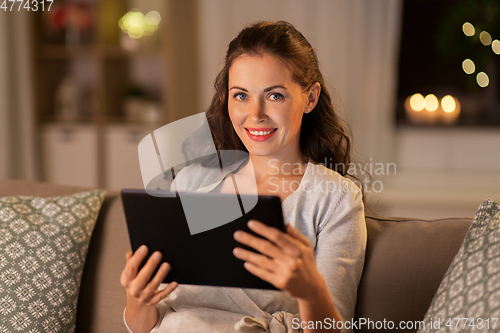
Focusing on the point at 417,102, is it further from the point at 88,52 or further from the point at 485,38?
the point at 88,52

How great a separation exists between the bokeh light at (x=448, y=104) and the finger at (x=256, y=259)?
114 inches

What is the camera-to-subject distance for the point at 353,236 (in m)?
1.01

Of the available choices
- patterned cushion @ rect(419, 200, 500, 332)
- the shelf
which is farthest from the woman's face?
the shelf

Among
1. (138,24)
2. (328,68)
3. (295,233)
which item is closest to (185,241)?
(295,233)

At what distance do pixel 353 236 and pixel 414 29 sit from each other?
264cm

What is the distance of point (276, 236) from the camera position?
75 centimetres

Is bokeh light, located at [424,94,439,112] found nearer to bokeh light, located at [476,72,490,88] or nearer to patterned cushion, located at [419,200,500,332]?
bokeh light, located at [476,72,490,88]

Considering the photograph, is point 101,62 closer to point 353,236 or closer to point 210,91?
point 210,91

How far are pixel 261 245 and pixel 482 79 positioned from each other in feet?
9.75

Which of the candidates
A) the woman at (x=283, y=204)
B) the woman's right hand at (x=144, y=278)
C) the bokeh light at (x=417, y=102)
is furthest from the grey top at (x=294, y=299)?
the bokeh light at (x=417, y=102)

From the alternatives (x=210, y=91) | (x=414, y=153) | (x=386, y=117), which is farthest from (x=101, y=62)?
(x=414, y=153)

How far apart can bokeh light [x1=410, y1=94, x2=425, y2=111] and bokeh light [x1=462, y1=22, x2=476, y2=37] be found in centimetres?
49

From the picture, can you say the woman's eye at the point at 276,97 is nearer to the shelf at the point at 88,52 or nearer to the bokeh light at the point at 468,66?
the shelf at the point at 88,52

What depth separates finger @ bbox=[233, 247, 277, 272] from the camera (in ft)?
2.49
